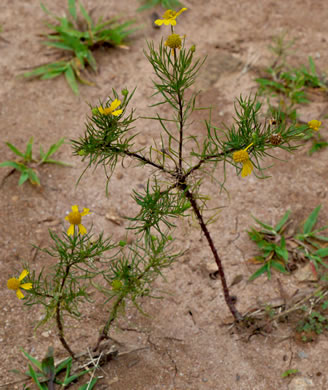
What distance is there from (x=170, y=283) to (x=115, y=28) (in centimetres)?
198

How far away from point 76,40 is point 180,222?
5.03 feet

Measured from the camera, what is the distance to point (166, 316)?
93.8 inches

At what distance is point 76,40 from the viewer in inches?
136

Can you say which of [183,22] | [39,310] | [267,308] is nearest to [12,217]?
[39,310]

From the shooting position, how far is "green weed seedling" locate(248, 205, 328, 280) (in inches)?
100

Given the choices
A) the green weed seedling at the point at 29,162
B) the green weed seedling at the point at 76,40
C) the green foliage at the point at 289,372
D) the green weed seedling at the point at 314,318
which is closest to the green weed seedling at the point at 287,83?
the green weed seedling at the point at 76,40

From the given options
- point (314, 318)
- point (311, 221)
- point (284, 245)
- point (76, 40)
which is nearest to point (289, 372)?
point (314, 318)

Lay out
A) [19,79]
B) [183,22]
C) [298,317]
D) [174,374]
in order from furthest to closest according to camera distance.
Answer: [183,22], [19,79], [298,317], [174,374]

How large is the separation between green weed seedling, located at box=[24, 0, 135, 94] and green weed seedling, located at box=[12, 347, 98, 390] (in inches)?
72.6

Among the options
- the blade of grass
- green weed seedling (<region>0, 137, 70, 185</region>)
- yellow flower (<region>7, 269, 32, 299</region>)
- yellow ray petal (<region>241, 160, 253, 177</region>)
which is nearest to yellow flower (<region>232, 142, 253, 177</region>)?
yellow ray petal (<region>241, 160, 253, 177</region>)

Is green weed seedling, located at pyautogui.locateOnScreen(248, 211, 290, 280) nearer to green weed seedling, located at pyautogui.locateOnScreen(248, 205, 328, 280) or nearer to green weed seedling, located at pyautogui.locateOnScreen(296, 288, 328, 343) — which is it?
green weed seedling, located at pyautogui.locateOnScreen(248, 205, 328, 280)

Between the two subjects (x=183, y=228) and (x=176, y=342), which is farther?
(x=183, y=228)

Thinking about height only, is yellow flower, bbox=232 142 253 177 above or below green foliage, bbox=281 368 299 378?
above

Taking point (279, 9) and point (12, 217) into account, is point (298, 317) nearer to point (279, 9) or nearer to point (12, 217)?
point (12, 217)
